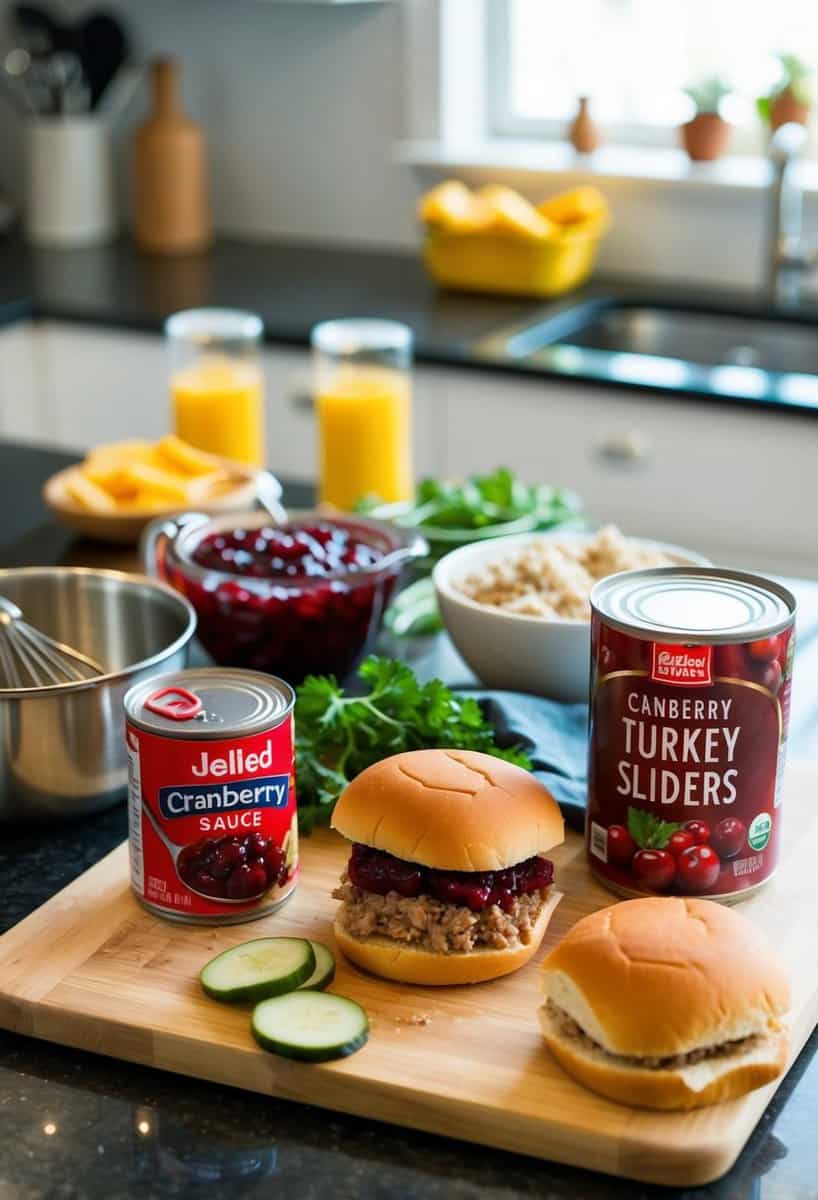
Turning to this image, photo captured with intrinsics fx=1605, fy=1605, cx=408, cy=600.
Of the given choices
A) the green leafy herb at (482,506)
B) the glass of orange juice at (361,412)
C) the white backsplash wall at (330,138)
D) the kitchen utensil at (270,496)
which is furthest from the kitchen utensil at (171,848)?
the white backsplash wall at (330,138)

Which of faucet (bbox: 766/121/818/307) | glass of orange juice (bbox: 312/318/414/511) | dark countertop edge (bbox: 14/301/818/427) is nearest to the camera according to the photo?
glass of orange juice (bbox: 312/318/414/511)

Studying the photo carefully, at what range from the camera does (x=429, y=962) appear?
1007 mm

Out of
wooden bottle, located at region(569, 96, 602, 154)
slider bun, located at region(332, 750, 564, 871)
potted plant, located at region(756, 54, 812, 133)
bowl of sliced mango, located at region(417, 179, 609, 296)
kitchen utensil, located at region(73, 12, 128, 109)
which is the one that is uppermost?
kitchen utensil, located at region(73, 12, 128, 109)

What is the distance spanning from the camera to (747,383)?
262 cm

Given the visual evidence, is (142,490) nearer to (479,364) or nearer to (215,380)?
(215,380)

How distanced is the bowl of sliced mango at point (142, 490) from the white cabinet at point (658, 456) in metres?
0.96

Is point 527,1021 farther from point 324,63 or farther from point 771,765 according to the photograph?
point 324,63

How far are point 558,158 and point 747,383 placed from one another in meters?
1.00

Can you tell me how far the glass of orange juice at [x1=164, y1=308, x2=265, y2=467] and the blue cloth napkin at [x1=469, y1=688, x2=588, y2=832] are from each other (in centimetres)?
80

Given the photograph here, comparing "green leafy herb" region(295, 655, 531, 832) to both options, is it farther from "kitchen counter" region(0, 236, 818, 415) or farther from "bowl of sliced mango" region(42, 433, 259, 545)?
"kitchen counter" region(0, 236, 818, 415)

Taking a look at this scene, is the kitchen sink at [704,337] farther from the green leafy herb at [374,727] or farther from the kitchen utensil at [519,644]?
the green leafy herb at [374,727]

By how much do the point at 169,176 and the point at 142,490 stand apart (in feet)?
6.44

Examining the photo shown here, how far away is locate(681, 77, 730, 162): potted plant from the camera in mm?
3132

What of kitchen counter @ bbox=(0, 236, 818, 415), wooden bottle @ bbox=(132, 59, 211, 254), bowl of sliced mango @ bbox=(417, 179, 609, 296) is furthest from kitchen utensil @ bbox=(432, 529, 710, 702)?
wooden bottle @ bbox=(132, 59, 211, 254)
